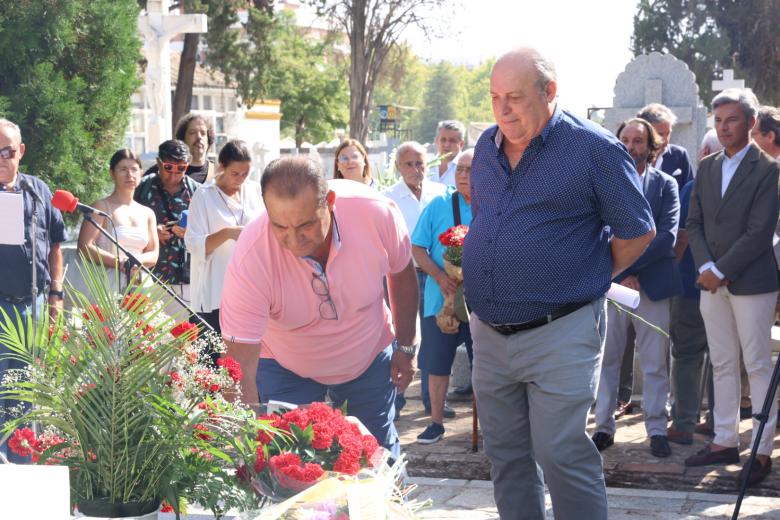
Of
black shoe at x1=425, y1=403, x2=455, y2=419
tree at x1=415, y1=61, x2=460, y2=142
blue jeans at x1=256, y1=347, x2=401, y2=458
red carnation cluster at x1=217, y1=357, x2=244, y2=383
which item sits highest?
red carnation cluster at x1=217, y1=357, x2=244, y2=383

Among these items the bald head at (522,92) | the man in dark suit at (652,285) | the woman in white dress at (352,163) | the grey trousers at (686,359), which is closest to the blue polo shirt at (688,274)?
the grey trousers at (686,359)

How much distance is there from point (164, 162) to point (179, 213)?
1.20 ft

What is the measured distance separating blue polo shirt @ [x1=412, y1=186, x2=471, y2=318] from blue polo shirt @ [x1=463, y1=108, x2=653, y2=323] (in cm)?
305

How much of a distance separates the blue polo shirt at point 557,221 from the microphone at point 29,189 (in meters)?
3.18

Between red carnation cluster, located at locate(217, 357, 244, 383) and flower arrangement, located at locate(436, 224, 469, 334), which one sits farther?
flower arrangement, located at locate(436, 224, 469, 334)

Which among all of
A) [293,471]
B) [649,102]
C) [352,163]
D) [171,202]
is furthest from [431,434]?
[649,102]

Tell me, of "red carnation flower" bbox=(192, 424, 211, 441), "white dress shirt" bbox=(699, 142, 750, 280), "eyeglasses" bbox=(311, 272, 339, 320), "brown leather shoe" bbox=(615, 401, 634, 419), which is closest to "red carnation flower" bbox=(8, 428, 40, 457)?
"red carnation flower" bbox=(192, 424, 211, 441)

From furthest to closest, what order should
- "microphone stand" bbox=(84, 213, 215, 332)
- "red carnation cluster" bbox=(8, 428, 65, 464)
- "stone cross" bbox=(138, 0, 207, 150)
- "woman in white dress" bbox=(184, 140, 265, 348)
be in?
"stone cross" bbox=(138, 0, 207, 150)
"woman in white dress" bbox=(184, 140, 265, 348)
"microphone stand" bbox=(84, 213, 215, 332)
"red carnation cluster" bbox=(8, 428, 65, 464)

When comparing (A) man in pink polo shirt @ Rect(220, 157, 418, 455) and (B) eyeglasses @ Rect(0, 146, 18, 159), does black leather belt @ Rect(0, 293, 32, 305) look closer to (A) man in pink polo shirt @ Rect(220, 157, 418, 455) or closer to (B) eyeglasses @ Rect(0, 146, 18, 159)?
A: (B) eyeglasses @ Rect(0, 146, 18, 159)

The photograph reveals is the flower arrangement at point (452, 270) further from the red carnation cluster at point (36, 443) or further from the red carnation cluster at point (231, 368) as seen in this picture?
the red carnation cluster at point (36, 443)

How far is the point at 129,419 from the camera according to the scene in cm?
280

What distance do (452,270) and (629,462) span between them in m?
1.56

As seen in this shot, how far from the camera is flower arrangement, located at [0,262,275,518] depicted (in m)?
2.81

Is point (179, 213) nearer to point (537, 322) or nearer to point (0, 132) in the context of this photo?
point (0, 132)
